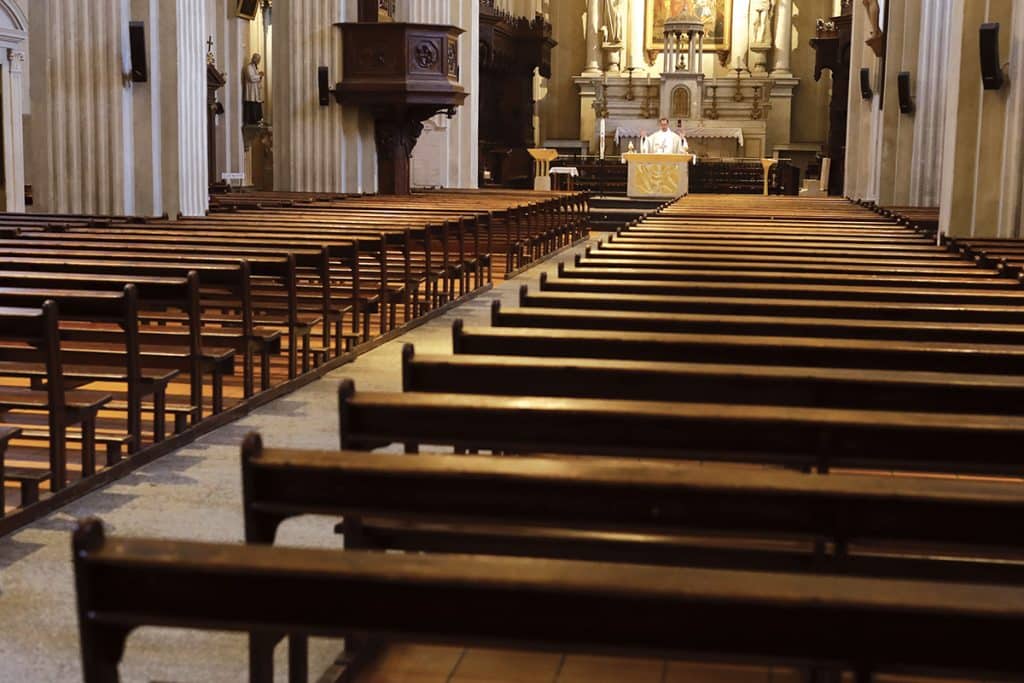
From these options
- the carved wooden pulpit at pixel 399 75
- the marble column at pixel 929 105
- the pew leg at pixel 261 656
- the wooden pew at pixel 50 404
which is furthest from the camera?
the marble column at pixel 929 105

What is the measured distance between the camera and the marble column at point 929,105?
1655 centimetres

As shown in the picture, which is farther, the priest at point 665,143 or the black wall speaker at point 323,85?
the priest at point 665,143

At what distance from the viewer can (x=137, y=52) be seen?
12.3 m

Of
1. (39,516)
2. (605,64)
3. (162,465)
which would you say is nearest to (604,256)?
(162,465)

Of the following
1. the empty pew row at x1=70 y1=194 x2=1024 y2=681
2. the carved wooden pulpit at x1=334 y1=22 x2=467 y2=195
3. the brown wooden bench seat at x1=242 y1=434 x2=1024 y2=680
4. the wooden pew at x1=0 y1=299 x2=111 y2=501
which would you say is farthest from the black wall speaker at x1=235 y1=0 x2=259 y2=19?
the brown wooden bench seat at x1=242 y1=434 x2=1024 y2=680

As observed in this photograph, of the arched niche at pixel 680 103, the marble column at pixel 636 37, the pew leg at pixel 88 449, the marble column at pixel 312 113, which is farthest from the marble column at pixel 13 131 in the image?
the marble column at pixel 636 37

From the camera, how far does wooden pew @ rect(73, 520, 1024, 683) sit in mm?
1684

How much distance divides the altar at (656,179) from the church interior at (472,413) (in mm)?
7399

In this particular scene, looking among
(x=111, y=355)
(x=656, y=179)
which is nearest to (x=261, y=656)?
(x=111, y=355)

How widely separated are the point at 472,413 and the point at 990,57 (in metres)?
9.04

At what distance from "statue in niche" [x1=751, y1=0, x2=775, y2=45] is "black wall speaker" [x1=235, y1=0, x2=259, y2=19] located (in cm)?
1364

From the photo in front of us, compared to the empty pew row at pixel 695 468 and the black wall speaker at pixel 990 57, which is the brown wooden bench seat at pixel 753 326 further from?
the black wall speaker at pixel 990 57

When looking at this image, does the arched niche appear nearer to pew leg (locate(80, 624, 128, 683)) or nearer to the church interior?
the church interior

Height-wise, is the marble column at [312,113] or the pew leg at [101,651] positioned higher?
the marble column at [312,113]
